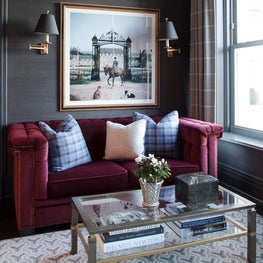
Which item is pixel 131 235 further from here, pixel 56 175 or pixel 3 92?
pixel 3 92

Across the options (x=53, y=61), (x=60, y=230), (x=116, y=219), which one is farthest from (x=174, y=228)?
(x=53, y=61)

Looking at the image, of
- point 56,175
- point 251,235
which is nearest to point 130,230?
point 251,235

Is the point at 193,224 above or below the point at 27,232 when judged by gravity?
above

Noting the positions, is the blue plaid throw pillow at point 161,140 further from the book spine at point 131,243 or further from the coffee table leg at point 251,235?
the book spine at point 131,243

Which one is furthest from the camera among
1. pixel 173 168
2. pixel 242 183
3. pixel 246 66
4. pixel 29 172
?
pixel 246 66

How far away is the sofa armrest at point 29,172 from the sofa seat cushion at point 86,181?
0.10 meters

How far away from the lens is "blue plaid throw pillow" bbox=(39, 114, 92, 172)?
2932 millimetres

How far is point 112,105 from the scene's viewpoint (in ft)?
12.6

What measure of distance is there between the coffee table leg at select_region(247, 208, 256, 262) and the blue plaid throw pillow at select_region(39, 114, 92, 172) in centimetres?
156

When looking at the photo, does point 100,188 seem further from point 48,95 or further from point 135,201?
point 48,95

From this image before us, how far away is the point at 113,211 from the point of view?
215 centimetres

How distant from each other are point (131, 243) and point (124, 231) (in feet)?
0.27

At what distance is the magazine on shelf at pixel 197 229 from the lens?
214 cm

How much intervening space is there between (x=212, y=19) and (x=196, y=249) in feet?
7.96
